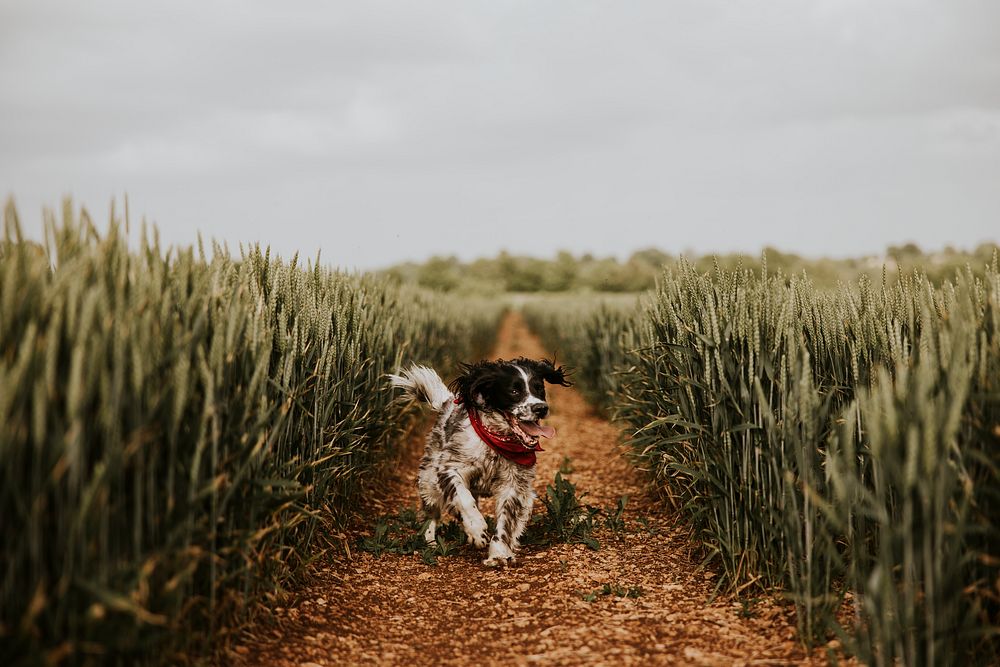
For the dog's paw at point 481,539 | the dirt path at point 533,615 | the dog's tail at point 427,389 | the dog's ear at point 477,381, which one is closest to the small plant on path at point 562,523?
the dirt path at point 533,615

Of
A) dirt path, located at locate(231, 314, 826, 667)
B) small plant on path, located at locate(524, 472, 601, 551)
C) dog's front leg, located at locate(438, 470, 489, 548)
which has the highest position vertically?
dog's front leg, located at locate(438, 470, 489, 548)

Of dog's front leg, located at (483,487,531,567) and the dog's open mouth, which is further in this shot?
the dog's open mouth

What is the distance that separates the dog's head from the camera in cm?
448

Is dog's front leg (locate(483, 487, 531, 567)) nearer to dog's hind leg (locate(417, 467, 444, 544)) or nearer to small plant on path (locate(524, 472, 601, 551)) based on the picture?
small plant on path (locate(524, 472, 601, 551))

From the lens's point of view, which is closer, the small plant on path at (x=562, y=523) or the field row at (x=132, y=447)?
the field row at (x=132, y=447)

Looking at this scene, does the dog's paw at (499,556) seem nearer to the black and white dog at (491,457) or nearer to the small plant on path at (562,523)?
the black and white dog at (491,457)

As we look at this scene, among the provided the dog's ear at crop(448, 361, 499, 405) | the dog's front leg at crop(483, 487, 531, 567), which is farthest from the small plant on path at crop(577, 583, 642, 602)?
the dog's ear at crop(448, 361, 499, 405)

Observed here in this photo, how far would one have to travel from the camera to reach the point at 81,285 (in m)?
2.19

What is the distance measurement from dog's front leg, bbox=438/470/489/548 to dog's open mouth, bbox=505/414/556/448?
484mm

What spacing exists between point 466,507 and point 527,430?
638 millimetres

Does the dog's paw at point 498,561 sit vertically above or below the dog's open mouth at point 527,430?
below

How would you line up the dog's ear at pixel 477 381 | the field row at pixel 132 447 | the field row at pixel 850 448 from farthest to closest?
the dog's ear at pixel 477 381 < the field row at pixel 850 448 < the field row at pixel 132 447

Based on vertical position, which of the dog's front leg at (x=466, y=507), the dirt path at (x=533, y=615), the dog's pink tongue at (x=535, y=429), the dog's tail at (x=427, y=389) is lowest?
the dirt path at (x=533, y=615)

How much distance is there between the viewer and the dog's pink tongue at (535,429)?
442cm
